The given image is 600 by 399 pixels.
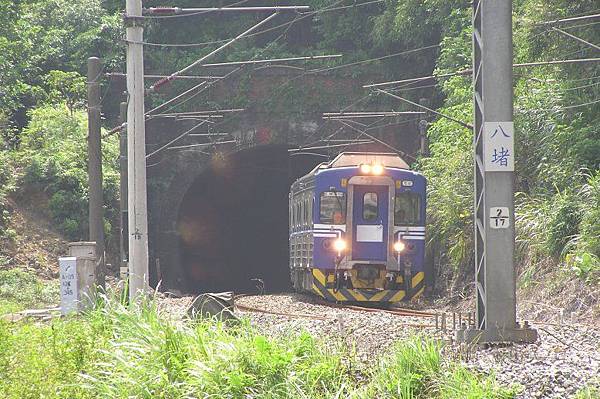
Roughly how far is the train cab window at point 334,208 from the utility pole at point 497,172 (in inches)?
374

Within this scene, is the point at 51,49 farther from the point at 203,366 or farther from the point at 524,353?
the point at 524,353

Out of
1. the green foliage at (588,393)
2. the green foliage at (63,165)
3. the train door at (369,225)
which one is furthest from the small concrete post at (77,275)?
the green foliage at (63,165)

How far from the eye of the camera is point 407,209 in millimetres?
20906

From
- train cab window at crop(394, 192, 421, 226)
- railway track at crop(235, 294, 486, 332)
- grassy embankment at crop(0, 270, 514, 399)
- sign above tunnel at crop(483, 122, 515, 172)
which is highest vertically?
sign above tunnel at crop(483, 122, 515, 172)

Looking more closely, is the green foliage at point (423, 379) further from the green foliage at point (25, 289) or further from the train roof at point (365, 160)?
the green foliage at point (25, 289)

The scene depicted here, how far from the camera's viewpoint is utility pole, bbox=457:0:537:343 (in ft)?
36.5

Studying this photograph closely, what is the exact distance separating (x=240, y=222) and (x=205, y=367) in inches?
1294

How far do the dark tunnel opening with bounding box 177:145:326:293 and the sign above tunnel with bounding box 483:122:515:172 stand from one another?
24.6m

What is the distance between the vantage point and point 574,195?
66.3 feet

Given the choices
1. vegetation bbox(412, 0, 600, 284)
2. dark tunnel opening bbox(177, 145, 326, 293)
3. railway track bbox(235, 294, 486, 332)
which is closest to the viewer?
railway track bbox(235, 294, 486, 332)

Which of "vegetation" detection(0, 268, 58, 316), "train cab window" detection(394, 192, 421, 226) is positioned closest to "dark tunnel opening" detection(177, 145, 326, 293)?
"vegetation" detection(0, 268, 58, 316)

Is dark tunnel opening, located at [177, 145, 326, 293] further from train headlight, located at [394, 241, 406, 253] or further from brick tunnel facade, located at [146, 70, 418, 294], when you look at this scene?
train headlight, located at [394, 241, 406, 253]

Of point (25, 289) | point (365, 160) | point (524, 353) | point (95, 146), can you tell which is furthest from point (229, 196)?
point (524, 353)

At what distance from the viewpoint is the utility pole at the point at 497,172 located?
36.5 feet
